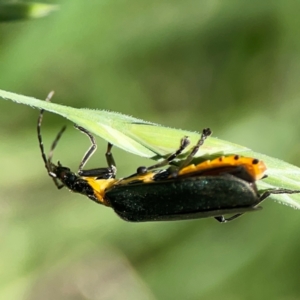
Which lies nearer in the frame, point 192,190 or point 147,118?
point 192,190

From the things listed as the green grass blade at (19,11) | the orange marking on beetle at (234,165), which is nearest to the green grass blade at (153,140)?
the orange marking on beetle at (234,165)

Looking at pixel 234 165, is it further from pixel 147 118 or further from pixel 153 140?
pixel 147 118

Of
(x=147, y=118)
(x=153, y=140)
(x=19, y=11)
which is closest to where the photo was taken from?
(x=153, y=140)

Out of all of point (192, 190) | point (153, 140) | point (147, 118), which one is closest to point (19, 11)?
point (153, 140)

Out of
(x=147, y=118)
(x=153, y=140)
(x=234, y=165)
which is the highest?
(x=153, y=140)

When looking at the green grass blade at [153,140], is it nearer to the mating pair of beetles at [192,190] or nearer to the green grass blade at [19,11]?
the mating pair of beetles at [192,190]

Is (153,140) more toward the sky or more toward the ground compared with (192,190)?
more toward the sky

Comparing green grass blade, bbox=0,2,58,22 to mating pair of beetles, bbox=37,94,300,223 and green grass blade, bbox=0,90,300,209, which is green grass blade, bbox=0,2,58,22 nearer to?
mating pair of beetles, bbox=37,94,300,223

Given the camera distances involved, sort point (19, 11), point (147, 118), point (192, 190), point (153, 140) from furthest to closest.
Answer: point (147, 118) < point (192, 190) < point (19, 11) < point (153, 140)
